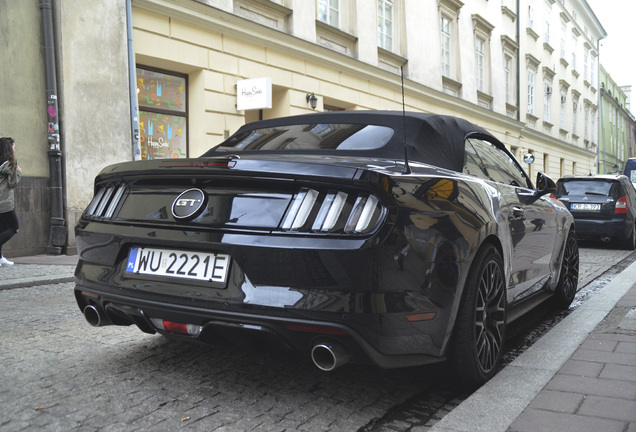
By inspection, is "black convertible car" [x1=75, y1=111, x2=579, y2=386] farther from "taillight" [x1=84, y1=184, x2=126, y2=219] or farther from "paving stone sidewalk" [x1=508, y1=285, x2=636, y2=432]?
"paving stone sidewalk" [x1=508, y1=285, x2=636, y2=432]

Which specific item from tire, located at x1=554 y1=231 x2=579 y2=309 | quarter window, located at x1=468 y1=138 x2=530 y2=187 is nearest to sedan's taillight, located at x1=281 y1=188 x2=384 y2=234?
quarter window, located at x1=468 y1=138 x2=530 y2=187

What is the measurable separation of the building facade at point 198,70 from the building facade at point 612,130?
95.1 feet

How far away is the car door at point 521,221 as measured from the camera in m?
3.56

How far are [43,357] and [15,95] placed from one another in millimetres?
6718

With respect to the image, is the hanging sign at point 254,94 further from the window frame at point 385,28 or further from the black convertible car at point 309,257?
the black convertible car at point 309,257

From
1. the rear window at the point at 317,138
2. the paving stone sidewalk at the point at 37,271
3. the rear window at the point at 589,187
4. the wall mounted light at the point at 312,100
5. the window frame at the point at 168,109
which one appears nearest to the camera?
the rear window at the point at 317,138

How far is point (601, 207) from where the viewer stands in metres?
A: 11.5

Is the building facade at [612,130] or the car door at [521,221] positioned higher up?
the building facade at [612,130]

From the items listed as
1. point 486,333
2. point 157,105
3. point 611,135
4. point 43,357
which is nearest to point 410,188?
point 486,333

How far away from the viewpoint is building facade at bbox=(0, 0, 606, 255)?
30.3ft

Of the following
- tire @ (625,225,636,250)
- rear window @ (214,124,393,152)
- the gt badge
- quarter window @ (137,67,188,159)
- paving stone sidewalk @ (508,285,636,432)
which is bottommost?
tire @ (625,225,636,250)

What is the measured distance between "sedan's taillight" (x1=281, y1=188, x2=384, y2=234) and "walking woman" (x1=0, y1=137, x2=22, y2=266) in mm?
6691

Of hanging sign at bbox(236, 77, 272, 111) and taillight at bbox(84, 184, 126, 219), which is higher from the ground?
hanging sign at bbox(236, 77, 272, 111)

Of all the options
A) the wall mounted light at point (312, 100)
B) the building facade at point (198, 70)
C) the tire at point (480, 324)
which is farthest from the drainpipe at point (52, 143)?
the tire at point (480, 324)
